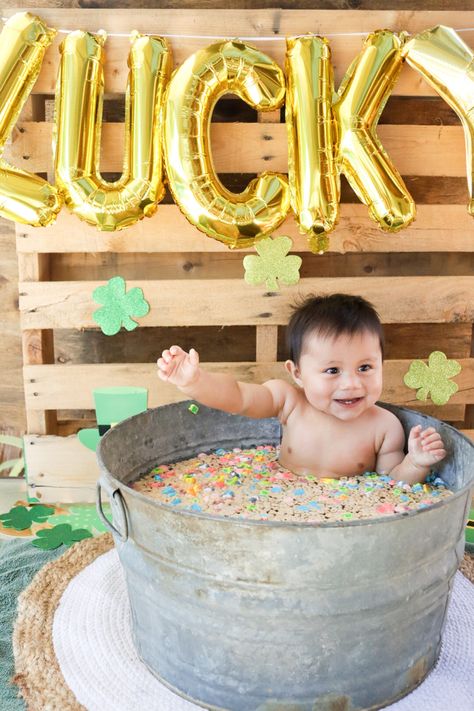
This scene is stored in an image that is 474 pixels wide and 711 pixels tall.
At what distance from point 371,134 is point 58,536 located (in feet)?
3.70

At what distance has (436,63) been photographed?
1.44 m

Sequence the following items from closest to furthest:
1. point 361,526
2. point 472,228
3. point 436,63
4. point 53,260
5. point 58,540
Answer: point 361,526 < point 436,63 < point 58,540 < point 472,228 < point 53,260

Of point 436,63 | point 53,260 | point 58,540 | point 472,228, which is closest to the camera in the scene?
point 436,63

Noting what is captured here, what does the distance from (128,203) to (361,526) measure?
870 millimetres

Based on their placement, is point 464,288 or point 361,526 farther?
point 464,288

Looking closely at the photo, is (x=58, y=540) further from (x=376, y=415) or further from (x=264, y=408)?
(x=376, y=415)

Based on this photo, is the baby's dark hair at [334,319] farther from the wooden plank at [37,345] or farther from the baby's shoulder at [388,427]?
the wooden plank at [37,345]

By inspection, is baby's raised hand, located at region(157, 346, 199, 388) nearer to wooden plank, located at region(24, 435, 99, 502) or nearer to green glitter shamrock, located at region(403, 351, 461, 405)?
wooden plank, located at region(24, 435, 99, 502)

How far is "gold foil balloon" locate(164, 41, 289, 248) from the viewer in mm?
1428

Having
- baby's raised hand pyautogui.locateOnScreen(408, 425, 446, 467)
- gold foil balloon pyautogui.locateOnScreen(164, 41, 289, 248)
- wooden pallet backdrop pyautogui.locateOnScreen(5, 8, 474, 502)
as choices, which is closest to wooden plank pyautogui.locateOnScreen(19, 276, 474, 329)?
wooden pallet backdrop pyautogui.locateOnScreen(5, 8, 474, 502)

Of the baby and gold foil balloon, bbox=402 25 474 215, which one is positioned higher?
gold foil balloon, bbox=402 25 474 215

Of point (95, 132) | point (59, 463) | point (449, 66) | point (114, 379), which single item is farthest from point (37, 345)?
point (449, 66)

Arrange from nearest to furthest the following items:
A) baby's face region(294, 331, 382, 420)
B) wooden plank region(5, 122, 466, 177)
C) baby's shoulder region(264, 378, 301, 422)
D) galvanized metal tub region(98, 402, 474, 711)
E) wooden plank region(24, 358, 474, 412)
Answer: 1. galvanized metal tub region(98, 402, 474, 711)
2. baby's face region(294, 331, 382, 420)
3. baby's shoulder region(264, 378, 301, 422)
4. wooden plank region(5, 122, 466, 177)
5. wooden plank region(24, 358, 474, 412)

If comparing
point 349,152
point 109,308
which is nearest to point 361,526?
point 349,152
